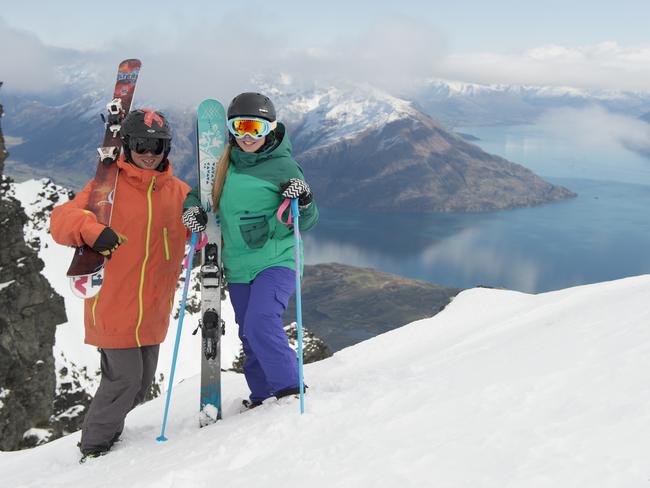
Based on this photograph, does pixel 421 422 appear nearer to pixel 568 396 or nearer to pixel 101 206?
pixel 568 396

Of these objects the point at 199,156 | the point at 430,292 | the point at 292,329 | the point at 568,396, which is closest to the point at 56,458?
the point at 199,156

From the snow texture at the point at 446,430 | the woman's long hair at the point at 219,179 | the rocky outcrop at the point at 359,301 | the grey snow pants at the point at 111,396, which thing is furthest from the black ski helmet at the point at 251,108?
the rocky outcrop at the point at 359,301

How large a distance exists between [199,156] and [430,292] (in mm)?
169444

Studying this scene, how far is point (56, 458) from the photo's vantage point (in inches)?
200

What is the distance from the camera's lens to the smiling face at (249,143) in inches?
187

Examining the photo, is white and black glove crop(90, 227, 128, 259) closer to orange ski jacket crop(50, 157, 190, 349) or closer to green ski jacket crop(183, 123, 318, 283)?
orange ski jacket crop(50, 157, 190, 349)

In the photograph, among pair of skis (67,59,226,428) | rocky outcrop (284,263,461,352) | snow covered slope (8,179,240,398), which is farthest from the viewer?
rocky outcrop (284,263,461,352)

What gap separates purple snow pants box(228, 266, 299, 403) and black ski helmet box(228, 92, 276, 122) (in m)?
1.35

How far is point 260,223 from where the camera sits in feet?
15.4

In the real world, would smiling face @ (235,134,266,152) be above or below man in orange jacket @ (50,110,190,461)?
above

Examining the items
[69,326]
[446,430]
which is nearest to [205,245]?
[446,430]

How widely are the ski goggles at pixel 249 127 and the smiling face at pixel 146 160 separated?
0.75 meters

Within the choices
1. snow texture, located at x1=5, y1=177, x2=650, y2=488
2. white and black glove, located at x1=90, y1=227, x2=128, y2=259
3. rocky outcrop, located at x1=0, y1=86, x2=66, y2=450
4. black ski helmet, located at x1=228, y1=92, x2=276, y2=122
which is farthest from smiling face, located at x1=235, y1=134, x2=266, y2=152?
rocky outcrop, located at x1=0, y1=86, x2=66, y2=450

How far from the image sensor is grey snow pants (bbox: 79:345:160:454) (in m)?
4.70
